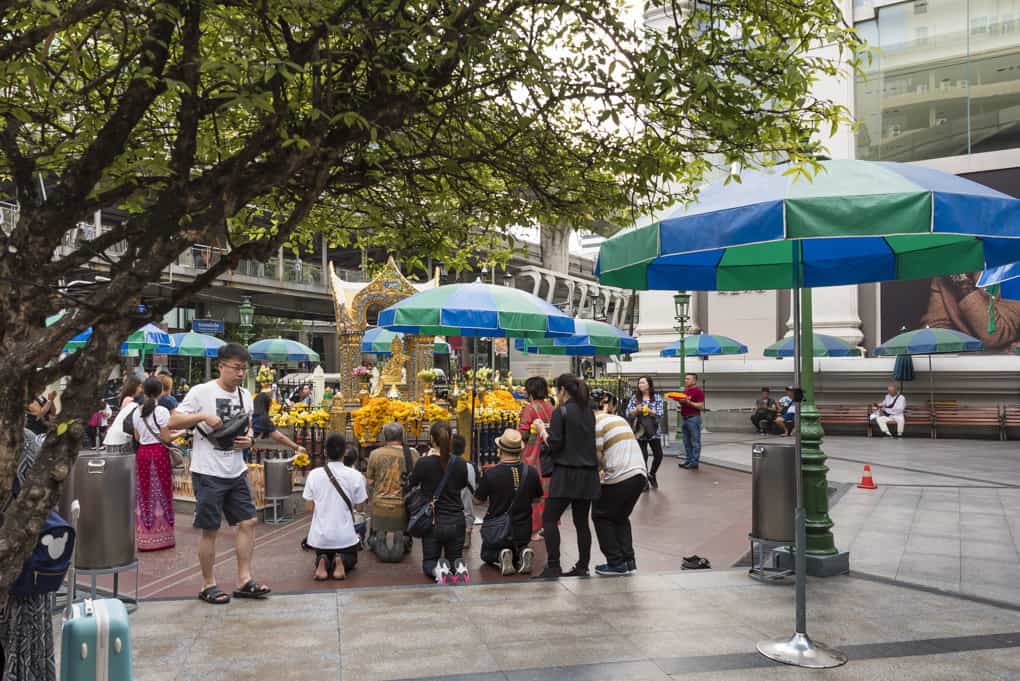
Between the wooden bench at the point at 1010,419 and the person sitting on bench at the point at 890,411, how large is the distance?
2.24 meters

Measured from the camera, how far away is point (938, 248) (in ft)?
20.7

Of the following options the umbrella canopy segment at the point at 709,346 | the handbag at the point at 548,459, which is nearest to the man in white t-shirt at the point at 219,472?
the handbag at the point at 548,459

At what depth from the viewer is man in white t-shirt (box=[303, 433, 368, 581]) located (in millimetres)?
6785

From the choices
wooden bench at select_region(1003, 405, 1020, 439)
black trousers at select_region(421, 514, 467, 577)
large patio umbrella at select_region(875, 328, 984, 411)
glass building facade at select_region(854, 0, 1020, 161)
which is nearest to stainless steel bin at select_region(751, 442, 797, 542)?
black trousers at select_region(421, 514, 467, 577)

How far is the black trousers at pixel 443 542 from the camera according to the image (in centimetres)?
680

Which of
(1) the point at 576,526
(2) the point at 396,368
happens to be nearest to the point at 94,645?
(1) the point at 576,526

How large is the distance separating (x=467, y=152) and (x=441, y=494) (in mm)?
3432

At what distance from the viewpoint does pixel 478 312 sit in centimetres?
963

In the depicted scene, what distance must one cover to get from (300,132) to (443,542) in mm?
4339

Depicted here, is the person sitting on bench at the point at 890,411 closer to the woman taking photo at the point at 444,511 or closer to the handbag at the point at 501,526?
the handbag at the point at 501,526

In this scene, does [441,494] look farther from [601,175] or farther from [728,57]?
[728,57]

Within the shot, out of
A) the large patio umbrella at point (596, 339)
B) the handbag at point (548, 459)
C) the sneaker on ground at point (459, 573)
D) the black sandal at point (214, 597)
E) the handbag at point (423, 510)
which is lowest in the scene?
the sneaker on ground at point (459, 573)

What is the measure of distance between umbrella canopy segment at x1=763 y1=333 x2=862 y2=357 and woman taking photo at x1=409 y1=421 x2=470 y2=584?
15.2 metres

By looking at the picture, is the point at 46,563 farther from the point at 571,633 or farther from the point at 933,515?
the point at 933,515
